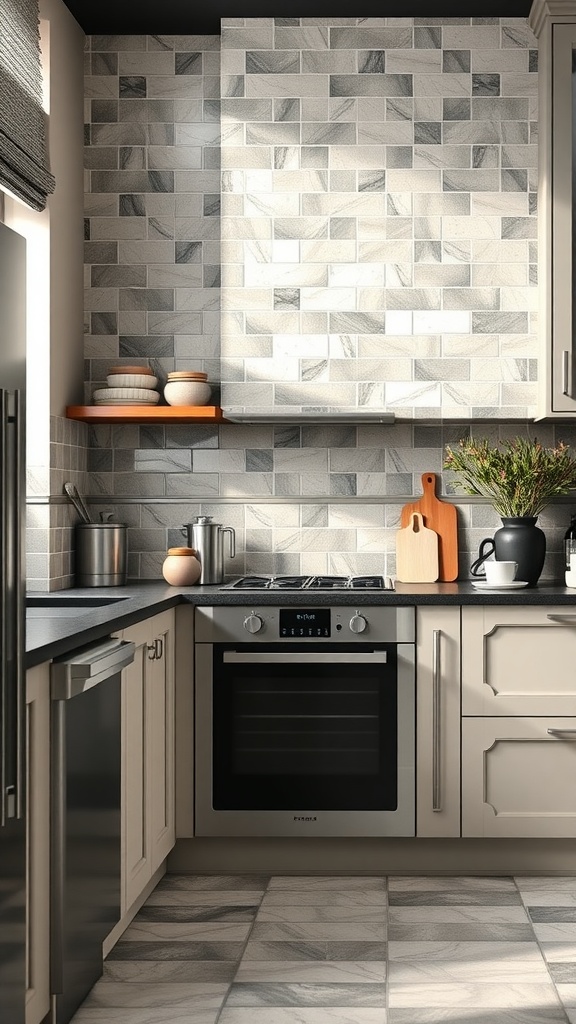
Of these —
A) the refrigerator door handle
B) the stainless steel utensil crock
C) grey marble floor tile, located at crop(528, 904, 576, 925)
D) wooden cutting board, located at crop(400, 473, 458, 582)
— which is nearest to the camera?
the refrigerator door handle

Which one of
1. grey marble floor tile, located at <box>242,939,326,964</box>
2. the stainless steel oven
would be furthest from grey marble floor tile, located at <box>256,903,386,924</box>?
the stainless steel oven

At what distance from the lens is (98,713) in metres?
2.37

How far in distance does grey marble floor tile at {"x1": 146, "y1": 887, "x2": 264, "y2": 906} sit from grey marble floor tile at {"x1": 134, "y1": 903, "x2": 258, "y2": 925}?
3 cm

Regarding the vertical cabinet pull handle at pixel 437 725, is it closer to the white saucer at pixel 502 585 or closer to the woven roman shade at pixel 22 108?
the white saucer at pixel 502 585

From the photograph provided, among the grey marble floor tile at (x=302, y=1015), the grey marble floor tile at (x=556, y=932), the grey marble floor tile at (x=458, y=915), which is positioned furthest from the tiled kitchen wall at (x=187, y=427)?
the grey marble floor tile at (x=302, y=1015)

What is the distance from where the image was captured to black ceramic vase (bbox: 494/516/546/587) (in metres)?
3.60

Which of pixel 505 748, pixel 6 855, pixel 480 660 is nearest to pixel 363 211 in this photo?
pixel 480 660

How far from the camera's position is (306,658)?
3.28m

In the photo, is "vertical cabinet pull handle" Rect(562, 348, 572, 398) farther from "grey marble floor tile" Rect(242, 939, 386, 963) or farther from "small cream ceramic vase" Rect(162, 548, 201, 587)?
"grey marble floor tile" Rect(242, 939, 386, 963)

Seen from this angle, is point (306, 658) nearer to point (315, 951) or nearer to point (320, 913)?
point (320, 913)

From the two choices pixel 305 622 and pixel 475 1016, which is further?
pixel 305 622

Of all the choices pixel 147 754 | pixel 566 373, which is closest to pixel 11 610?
pixel 147 754

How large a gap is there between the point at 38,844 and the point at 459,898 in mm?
1541

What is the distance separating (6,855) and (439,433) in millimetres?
2468
